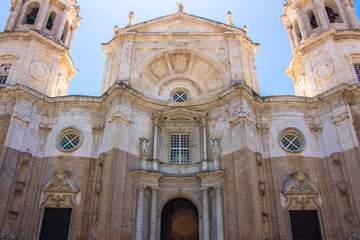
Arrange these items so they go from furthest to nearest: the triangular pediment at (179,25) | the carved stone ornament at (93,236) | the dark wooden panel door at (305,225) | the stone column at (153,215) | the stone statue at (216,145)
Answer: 1. the triangular pediment at (179,25)
2. the stone statue at (216,145)
3. the dark wooden panel door at (305,225)
4. the stone column at (153,215)
5. the carved stone ornament at (93,236)

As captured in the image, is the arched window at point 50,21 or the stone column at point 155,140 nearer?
the stone column at point 155,140

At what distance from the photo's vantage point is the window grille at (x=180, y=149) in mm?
23062

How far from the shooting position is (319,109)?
23.4 metres

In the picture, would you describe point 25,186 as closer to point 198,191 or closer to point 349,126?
point 198,191

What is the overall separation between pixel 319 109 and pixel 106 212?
52.4 feet

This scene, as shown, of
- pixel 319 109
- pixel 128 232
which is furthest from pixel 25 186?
pixel 319 109

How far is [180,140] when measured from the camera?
23.7 m

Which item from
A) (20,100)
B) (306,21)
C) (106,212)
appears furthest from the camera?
(306,21)

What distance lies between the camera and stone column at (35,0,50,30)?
27.6m

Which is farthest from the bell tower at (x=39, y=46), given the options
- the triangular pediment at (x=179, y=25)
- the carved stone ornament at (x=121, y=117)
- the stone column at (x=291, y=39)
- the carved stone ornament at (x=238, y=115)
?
the stone column at (x=291, y=39)

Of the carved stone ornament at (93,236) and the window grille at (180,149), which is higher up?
the window grille at (180,149)

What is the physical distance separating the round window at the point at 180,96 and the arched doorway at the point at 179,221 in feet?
A: 27.2

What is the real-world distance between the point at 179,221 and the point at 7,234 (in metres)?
10.0

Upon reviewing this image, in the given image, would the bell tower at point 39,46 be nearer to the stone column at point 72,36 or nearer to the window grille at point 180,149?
the stone column at point 72,36
